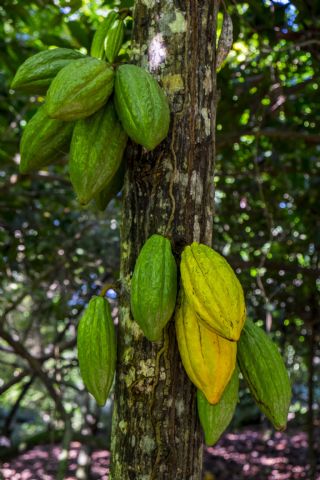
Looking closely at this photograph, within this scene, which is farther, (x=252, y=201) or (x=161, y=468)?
(x=252, y=201)

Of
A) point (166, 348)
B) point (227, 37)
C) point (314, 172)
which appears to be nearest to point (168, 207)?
point (166, 348)

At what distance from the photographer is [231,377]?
1312 millimetres

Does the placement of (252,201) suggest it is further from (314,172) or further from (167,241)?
(167,241)

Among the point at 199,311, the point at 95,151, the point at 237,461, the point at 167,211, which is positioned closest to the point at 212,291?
the point at 199,311

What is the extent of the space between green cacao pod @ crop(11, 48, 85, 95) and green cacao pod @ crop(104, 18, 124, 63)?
15cm

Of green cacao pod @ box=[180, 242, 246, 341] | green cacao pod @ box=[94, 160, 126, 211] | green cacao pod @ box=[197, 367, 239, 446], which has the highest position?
green cacao pod @ box=[94, 160, 126, 211]

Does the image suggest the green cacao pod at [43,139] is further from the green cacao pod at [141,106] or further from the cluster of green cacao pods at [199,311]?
the cluster of green cacao pods at [199,311]

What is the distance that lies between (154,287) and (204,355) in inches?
6.9

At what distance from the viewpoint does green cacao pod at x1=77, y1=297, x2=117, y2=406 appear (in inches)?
51.0

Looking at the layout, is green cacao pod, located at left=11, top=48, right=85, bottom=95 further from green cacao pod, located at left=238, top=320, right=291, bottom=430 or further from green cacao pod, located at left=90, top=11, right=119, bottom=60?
green cacao pod, located at left=238, top=320, right=291, bottom=430

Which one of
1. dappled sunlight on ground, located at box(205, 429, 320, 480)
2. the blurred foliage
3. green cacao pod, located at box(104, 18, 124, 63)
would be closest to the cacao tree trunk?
green cacao pod, located at box(104, 18, 124, 63)

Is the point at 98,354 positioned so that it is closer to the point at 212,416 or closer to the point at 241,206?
the point at 212,416

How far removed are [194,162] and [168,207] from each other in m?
0.13

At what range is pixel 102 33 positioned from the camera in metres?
1.59
